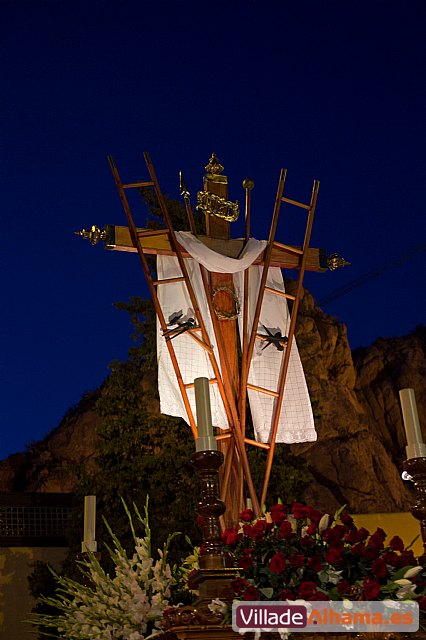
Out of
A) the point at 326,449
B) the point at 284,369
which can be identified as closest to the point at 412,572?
the point at 284,369

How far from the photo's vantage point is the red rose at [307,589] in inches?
70.6

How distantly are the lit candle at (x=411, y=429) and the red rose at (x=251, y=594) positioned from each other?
641mm

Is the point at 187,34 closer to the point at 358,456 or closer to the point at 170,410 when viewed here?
the point at 358,456

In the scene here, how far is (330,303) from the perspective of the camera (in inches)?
639

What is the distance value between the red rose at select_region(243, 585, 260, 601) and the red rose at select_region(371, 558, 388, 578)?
0.95 feet

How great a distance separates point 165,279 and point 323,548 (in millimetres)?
2390

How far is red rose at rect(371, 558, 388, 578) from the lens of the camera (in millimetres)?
1904

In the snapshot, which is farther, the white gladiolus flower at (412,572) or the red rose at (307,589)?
the white gladiolus flower at (412,572)

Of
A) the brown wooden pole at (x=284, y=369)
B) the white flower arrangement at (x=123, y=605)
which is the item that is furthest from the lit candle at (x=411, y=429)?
the brown wooden pole at (x=284, y=369)

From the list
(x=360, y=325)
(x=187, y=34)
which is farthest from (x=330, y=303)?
(x=187, y=34)

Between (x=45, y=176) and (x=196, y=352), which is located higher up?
(x=45, y=176)

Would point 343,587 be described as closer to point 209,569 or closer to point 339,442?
point 209,569

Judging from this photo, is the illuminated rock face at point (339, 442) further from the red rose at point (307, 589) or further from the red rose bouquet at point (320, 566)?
the red rose at point (307, 589)

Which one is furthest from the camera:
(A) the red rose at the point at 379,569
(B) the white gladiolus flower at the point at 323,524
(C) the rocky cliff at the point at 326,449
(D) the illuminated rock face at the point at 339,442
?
(D) the illuminated rock face at the point at 339,442
